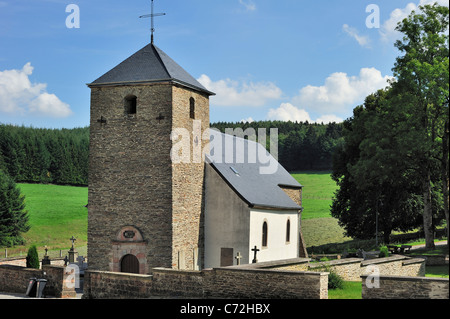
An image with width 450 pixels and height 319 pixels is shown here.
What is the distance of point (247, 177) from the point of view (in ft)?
119

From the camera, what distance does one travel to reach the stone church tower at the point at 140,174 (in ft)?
92.4

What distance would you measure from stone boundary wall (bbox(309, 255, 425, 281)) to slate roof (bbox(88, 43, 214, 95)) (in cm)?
1198

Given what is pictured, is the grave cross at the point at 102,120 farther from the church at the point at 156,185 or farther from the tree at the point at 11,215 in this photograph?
the tree at the point at 11,215

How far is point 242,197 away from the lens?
3078 cm

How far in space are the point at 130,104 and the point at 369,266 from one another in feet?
49.1

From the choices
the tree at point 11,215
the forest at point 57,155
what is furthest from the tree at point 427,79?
the forest at point 57,155

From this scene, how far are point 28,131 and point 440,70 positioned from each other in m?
79.1

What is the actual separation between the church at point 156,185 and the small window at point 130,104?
53 millimetres

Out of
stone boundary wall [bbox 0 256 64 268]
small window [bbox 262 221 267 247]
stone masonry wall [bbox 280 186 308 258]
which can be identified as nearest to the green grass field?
stone boundary wall [bbox 0 256 64 268]

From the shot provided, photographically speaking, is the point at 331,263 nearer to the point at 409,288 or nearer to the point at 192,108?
the point at 409,288
